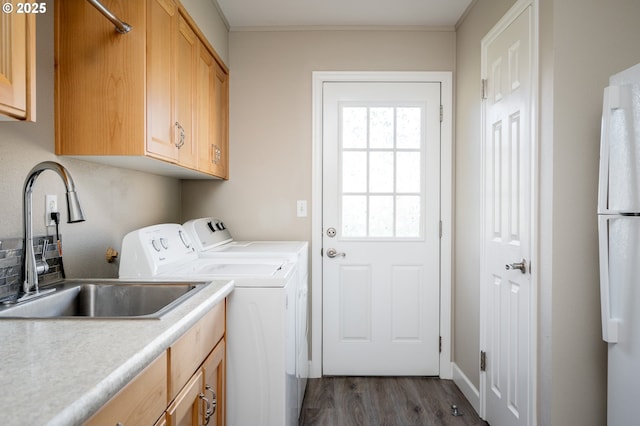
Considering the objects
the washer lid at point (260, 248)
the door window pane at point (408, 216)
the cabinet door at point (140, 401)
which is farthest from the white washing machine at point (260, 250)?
the cabinet door at point (140, 401)

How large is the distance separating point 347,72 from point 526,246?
5.54 feet

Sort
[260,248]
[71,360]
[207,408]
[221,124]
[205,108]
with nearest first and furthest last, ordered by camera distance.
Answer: [71,360] → [207,408] → [205,108] → [260,248] → [221,124]

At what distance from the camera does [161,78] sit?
64.2 inches

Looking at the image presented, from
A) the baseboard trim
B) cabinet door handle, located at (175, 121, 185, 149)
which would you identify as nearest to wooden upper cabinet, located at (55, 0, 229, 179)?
cabinet door handle, located at (175, 121, 185, 149)

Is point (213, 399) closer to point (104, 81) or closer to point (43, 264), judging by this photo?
point (43, 264)

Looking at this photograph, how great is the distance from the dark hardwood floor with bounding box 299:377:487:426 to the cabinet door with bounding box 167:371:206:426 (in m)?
1.11

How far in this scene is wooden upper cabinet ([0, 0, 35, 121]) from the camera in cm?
87

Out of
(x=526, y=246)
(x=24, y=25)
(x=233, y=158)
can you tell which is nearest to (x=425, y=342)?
(x=526, y=246)

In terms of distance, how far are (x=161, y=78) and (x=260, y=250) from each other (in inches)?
42.1

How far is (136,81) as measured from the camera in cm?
146

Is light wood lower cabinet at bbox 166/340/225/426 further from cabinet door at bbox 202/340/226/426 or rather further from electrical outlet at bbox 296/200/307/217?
→ electrical outlet at bbox 296/200/307/217

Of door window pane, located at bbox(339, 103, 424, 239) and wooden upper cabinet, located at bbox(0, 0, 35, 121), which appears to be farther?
door window pane, located at bbox(339, 103, 424, 239)

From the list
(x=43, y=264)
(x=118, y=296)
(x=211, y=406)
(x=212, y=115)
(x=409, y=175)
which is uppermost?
(x=212, y=115)

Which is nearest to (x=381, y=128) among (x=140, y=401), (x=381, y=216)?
(x=381, y=216)
